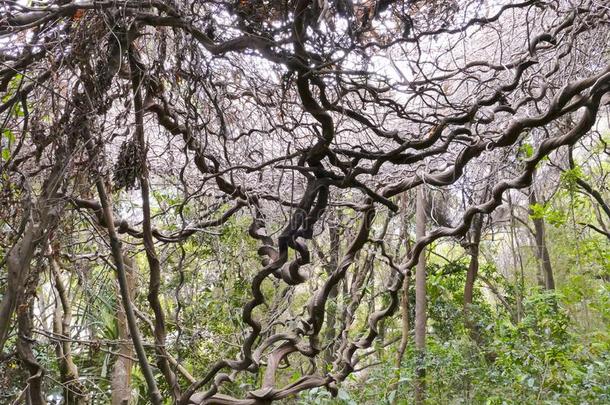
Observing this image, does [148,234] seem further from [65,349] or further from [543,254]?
[543,254]

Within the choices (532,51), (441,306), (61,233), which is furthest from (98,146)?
(441,306)

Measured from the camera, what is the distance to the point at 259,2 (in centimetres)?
107

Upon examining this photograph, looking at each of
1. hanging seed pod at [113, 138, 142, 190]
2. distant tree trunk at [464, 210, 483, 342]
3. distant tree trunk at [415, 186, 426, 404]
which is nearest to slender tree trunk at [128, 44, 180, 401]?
hanging seed pod at [113, 138, 142, 190]

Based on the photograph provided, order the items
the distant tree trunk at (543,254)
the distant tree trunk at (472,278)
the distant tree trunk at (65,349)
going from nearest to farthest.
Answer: the distant tree trunk at (65,349) < the distant tree trunk at (472,278) < the distant tree trunk at (543,254)

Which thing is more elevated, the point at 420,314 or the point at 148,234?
the point at 420,314

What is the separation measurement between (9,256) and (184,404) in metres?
0.52

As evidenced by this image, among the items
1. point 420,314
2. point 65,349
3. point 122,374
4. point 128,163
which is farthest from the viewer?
point 420,314

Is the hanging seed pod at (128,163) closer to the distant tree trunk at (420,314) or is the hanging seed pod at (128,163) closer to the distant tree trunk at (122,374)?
the distant tree trunk at (122,374)

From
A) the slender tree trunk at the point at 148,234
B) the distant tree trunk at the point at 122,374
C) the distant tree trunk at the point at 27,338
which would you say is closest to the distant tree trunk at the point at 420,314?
the distant tree trunk at the point at 122,374

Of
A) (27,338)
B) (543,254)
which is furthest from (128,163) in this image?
(543,254)

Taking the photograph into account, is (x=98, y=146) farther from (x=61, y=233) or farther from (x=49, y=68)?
(x=61, y=233)

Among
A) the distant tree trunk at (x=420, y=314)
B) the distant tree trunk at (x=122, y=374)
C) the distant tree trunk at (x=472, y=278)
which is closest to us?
the distant tree trunk at (x=122, y=374)

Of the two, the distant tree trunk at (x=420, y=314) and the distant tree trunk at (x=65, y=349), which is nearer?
the distant tree trunk at (x=65, y=349)

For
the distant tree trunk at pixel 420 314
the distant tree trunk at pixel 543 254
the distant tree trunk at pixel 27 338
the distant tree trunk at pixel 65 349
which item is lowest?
the distant tree trunk at pixel 27 338
